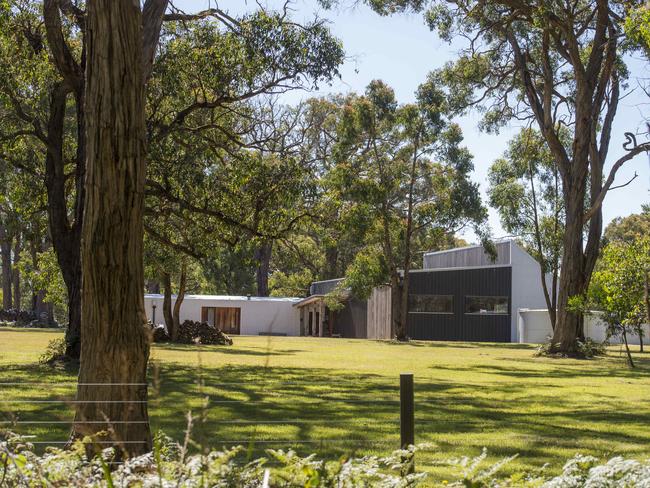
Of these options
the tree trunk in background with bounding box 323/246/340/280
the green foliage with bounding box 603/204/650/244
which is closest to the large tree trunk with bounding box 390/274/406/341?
the tree trunk in background with bounding box 323/246/340/280

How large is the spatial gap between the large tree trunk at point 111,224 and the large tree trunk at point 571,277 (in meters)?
21.6

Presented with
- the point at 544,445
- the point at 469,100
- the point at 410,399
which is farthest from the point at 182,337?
the point at 410,399

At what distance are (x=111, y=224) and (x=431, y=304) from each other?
41367mm

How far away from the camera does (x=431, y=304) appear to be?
47.6 m

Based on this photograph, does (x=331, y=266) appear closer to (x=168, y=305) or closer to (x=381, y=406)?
(x=168, y=305)

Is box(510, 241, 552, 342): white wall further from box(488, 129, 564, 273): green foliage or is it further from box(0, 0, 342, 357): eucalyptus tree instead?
box(0, 0, 342, 357): eucalyptus tree

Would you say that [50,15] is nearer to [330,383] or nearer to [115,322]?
[330,383]

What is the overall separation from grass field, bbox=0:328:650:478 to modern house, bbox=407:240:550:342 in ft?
78.9

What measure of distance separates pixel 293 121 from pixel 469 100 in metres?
19.0

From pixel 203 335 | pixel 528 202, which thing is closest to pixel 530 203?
pixel 528 202

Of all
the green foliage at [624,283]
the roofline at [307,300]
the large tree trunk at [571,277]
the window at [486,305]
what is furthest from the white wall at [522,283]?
the green foliage at [624,283]

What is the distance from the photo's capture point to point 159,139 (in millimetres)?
18500

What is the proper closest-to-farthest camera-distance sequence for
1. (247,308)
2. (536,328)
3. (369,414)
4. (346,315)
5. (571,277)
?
(369,414), (571,277), (536,328), (346,315), (247,308)

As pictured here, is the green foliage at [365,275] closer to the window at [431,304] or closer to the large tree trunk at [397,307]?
the large tree trunk at [397,307]
